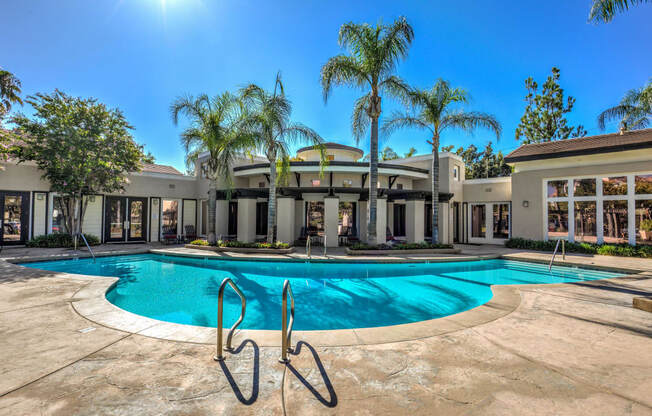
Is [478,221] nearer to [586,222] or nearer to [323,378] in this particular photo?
[586,222]

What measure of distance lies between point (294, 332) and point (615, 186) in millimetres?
17369

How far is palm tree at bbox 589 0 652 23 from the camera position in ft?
22.4

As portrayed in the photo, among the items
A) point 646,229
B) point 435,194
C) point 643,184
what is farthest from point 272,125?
point 646,229

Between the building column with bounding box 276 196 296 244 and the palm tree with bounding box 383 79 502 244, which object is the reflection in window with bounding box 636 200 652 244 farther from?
the building column with bounding box 276 196 296 244

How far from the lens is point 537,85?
90.1 ft

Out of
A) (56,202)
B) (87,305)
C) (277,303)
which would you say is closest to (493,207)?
(277,303)

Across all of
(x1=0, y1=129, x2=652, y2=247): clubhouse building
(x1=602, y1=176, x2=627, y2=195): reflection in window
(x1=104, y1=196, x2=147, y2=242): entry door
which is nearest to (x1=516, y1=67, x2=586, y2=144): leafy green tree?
(x1=0, y1=129, x2=652, y2=247): clubhouse building

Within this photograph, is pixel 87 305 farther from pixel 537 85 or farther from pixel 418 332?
pixel 537 85

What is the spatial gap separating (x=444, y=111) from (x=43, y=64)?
57.0ft

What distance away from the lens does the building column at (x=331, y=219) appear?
15211mm

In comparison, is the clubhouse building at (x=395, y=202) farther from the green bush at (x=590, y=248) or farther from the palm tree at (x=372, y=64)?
the palm tree at (x=372, y=64)

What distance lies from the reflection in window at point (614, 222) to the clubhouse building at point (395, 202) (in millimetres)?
34

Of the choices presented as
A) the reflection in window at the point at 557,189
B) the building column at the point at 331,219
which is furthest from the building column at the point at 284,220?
the reflection in window at the point at 557,189

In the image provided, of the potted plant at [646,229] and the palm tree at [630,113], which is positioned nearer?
the potted plant at [646,229]
